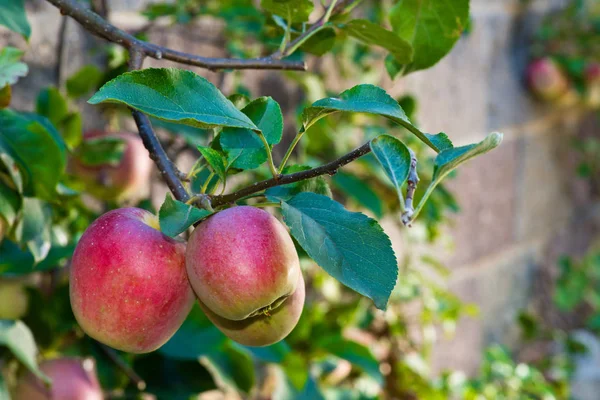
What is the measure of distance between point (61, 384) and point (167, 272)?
0.31 meters

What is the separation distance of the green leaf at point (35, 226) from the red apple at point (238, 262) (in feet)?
0.69

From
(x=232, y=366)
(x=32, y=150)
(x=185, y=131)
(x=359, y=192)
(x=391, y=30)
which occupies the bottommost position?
(x=232, y=366)

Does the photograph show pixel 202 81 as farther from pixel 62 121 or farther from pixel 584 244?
pixel 584 244

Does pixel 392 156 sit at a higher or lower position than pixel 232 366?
higher

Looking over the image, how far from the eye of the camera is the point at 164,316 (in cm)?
37

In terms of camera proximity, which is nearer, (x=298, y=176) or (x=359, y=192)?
(x=298, y=176)

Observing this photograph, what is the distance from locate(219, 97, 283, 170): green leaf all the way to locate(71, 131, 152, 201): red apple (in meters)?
0.33

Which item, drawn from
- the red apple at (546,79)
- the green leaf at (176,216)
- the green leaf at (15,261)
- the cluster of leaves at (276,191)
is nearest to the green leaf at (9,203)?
the cluster of leaves at (276,191)

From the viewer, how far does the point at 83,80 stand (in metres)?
0.71

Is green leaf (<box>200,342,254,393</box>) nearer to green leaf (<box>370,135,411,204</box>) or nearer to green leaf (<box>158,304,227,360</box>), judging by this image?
green leaf (<box>158,304,227,360</box>)

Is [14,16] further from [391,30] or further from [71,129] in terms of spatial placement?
[391,30]

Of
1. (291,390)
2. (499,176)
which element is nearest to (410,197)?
(291,390)

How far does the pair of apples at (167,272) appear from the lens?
34 cm

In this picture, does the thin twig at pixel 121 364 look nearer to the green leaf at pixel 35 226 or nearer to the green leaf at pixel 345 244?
the green leaf at pixel 35 226
